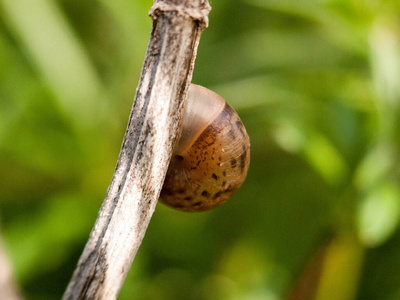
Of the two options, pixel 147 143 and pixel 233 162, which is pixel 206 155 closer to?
pixel 233 162

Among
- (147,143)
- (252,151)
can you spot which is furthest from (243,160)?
(252,151)

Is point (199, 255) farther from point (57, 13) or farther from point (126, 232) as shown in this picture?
point (126, 232)

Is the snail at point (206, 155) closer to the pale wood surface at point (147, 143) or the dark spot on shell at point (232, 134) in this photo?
the dark spot on shell at point (232, 134)

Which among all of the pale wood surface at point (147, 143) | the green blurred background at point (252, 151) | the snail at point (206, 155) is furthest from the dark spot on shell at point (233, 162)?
the green blurred background at point (252, 151)

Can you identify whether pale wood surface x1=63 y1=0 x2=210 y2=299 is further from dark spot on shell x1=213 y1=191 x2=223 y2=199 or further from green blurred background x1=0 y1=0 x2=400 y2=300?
green blurred background x1=0 y1=0 x2=400 y2=300

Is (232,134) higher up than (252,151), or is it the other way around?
(252,151)

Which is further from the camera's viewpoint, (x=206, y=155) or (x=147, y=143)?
(x=206, y=155)
